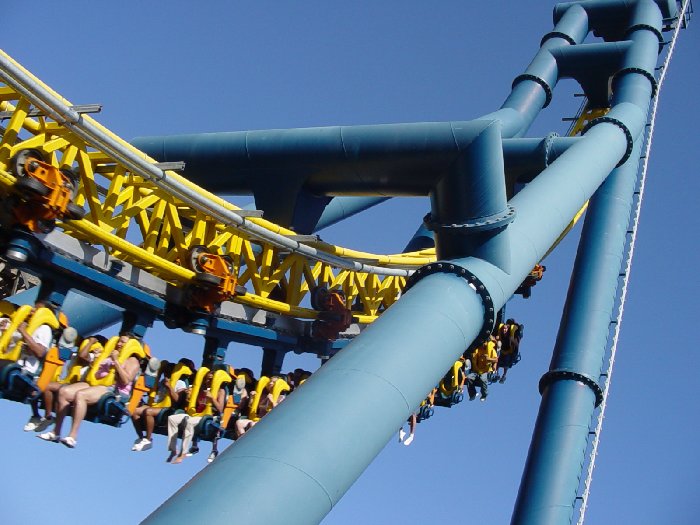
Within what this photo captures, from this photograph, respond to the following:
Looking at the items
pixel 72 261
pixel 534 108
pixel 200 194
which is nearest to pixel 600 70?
pixel 534 108

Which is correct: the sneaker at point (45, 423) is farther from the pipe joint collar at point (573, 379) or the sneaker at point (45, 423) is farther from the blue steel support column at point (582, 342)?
the pipe joint collar at point (573, 379)

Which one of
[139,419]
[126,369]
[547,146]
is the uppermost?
[547,146]

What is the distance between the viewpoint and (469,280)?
543 cm

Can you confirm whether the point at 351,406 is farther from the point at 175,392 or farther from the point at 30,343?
the point at 175,392

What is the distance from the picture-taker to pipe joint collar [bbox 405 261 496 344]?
5.42 meters

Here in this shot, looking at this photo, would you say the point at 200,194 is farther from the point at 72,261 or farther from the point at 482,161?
the point at 482,161

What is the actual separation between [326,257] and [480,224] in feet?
18.1

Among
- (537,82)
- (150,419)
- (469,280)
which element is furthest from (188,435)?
(537,82)

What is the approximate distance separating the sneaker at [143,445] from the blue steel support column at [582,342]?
12.1ft

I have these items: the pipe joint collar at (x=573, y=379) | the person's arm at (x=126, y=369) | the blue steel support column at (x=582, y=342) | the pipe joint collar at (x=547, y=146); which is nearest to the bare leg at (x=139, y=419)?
the person's arm at (x=126, y=369)

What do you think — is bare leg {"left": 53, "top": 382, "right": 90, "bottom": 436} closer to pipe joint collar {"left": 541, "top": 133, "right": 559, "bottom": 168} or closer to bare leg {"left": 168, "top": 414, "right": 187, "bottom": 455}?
bare leg {"left": 168, "top": 414, "right": 187, "bottom": 455}

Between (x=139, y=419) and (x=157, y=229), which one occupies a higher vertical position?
(x=157, y=229)

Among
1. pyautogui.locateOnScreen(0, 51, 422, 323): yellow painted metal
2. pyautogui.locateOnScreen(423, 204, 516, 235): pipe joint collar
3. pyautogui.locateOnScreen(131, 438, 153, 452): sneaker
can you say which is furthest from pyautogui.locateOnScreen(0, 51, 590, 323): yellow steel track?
pyautogui.locateOnScreen(423, 204, 516, 235): pipe joint collar

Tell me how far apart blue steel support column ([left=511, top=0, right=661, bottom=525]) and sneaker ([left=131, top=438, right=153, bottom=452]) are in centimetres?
367
